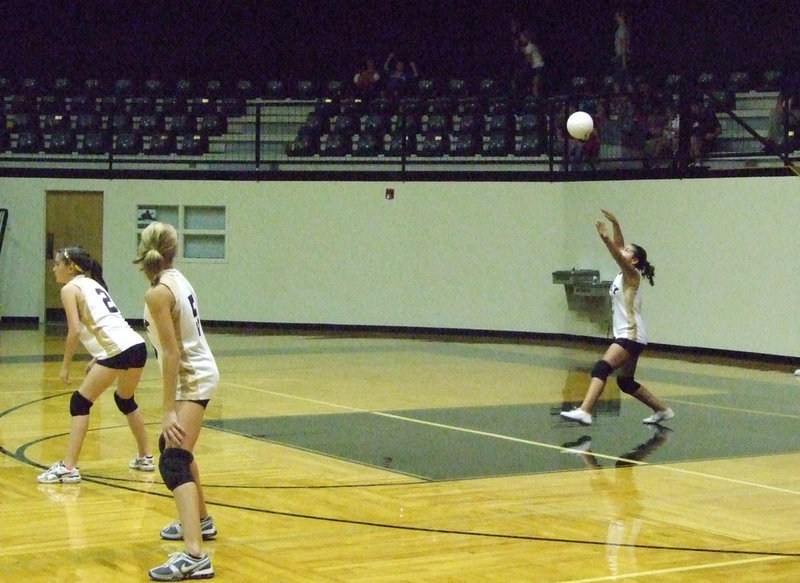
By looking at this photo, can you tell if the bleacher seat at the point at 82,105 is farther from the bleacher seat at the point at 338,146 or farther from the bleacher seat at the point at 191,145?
the bleacher seat at the point at 338,146

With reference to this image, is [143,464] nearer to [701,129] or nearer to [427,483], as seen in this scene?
[427,483]

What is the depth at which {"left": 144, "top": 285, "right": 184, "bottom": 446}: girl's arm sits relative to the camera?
21.9ft

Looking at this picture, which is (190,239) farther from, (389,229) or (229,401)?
(229,401)

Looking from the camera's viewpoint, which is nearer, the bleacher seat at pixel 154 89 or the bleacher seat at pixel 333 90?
the bleacher seat at pixel 333 90

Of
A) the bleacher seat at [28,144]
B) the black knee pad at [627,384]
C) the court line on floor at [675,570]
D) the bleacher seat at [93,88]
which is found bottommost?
the court line on floor at [675,570]

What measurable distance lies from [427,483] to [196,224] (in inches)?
642

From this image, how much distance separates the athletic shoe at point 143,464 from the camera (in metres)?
9.98

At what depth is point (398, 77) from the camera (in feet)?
85.2

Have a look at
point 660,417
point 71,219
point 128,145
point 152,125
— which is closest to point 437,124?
point 152,125

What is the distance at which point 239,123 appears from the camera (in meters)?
26.0

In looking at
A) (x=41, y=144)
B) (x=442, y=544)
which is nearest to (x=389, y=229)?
(x=41, y=144)

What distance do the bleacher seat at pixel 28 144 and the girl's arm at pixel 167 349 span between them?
20.2 meters

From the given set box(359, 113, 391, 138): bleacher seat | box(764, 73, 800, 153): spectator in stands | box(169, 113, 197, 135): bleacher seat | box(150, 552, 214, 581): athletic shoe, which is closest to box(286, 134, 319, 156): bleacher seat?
box(359, 113, 391, 138): bleacher seat

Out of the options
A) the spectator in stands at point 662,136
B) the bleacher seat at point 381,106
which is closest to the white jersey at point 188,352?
the spectator in stands at point 662,136
